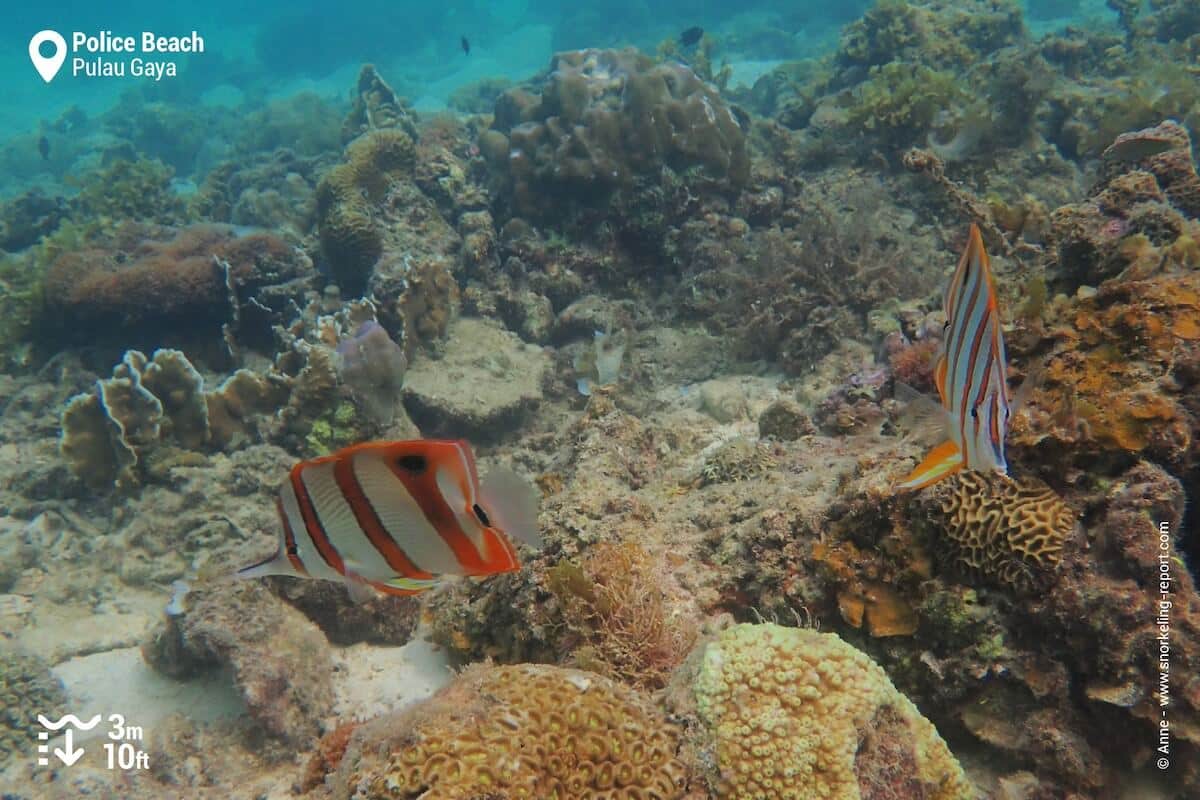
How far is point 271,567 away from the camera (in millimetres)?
1527

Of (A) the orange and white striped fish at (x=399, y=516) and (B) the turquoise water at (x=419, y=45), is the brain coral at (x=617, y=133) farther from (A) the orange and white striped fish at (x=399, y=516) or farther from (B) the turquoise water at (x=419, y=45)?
(B) the turquoise water at (x=419, y=45)

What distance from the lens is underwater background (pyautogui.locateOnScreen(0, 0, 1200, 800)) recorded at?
2.19 m

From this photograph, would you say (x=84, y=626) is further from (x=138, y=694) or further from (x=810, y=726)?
(x=810, y=726)

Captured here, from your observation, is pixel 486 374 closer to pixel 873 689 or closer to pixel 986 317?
pixel 873 689

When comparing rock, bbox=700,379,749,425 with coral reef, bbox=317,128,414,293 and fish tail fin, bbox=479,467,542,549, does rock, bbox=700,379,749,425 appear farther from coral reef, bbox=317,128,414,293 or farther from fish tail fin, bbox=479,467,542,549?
coral reef, bbox=317,128,414,293

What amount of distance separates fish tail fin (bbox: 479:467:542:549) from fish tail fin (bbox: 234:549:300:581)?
55 centimetres

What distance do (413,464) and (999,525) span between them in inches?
90.6

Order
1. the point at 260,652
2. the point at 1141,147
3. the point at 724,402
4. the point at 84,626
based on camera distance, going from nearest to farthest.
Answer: the point at 260,652
the point at 84,626
the point at 1141,147
the point at 724,402

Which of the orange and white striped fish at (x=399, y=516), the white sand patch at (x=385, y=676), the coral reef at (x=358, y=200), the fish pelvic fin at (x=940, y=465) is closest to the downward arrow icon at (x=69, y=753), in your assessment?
the white sand patch at (x=385, y=676)

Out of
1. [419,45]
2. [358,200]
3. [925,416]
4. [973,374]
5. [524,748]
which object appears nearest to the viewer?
[973,374]

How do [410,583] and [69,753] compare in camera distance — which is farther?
[69,753]

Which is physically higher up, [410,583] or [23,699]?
[410,583]

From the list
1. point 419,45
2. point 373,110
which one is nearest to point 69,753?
point 373,110

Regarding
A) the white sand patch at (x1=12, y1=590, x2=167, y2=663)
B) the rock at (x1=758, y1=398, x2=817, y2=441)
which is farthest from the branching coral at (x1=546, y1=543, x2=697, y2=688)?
the white sand patch at (x1=12, y1=590, x2=167, y2=663)
